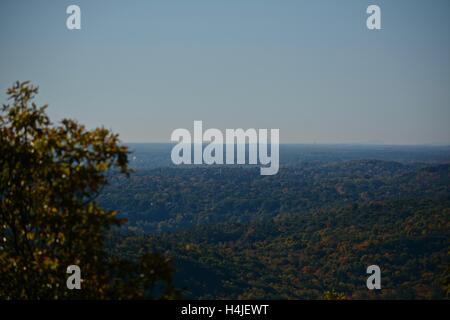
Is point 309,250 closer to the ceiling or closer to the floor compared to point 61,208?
closer to the floor

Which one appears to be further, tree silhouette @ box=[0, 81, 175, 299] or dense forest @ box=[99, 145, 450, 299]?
dense forest @ box=[99, 145, 450, 299]

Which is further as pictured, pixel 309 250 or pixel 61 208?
pixel 309 250

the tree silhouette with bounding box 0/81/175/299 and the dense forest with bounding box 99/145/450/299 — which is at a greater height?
the tree silhouette with bounding box 0/81/175/299

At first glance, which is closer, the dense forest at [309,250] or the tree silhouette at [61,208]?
the tree silhouette at [61,208]

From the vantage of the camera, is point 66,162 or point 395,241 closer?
point 66,162

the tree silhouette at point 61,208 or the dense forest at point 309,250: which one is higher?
the tree silhouette at point 61,208

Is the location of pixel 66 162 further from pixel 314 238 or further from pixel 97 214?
pixel 314 238
